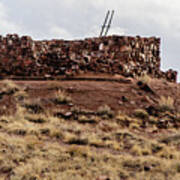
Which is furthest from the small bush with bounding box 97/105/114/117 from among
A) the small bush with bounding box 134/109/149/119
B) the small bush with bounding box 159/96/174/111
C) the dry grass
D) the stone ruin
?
the stone ruin

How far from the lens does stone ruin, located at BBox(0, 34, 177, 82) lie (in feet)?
54.7

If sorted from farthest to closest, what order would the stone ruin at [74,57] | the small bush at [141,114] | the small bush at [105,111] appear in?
the stone ruin at [74,57] → the small bush at [141,114] → the small bush at [105,111]

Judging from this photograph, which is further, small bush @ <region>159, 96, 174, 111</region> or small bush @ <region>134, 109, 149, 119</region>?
small bush @ <region>159, 96, 174, 111</region>

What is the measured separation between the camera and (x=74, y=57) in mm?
16922

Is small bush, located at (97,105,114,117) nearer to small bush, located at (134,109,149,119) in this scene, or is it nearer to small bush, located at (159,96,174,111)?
small bush, located at (134,109,149,119)

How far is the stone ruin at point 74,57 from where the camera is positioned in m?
16.7

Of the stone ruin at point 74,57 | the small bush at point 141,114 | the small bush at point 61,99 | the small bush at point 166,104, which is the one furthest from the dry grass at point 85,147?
the stone ruin at point 74,57

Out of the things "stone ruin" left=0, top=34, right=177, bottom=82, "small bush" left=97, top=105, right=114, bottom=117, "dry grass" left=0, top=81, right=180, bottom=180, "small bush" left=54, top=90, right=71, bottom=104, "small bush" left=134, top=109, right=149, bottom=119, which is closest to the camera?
"dry grass" left=0, top=81, right=180, bottom=180

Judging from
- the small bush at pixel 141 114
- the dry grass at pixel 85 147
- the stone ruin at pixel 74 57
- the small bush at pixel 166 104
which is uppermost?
the stone ruin at pixel 74 57

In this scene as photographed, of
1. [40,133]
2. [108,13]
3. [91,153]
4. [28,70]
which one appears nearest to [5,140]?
[40,133]

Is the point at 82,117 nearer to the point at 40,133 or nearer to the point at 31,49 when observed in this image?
the point at 40,133

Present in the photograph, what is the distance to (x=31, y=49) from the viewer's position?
17.4 metres

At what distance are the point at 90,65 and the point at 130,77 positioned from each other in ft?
7.45

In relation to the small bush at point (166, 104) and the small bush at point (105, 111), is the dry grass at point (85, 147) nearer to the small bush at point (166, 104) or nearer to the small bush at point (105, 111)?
the small bush at point (105, 111)
